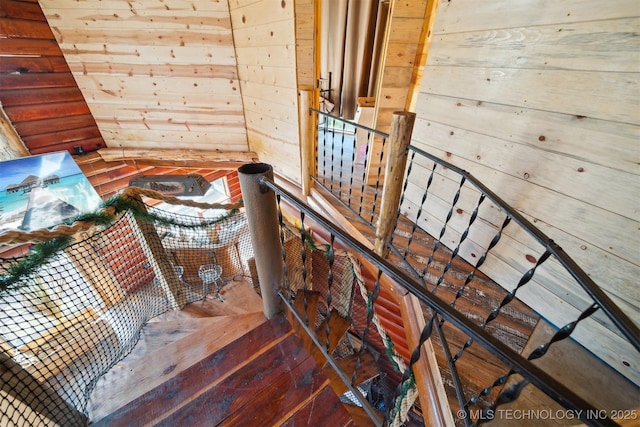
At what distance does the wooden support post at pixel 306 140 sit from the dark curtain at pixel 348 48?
11.4 ft

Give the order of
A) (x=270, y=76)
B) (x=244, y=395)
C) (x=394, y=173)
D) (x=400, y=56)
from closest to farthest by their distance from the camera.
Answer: (x=244, y=395)
(x=394, y=173)
(x=400, y=56)
(x=270, y=76)

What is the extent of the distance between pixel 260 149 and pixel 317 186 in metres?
1.34

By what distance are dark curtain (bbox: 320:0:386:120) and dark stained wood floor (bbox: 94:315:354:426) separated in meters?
5.71

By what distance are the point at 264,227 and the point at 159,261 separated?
1.17 m

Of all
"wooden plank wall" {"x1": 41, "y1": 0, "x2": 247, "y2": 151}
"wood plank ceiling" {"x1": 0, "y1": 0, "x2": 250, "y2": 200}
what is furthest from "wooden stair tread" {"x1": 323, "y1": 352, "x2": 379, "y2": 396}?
"wooden plank wall" {"x1": 41, "y1": 0, "x2": 247, "y2": 151}

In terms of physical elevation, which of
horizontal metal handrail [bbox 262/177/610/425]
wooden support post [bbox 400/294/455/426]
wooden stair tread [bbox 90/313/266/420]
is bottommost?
wooden support post [bbox 400/294/455/426]

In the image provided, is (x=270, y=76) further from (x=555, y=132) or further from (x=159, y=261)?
(x=555, y=132)

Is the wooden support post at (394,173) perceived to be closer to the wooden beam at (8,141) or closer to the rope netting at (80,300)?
the rope netting at (80,300)

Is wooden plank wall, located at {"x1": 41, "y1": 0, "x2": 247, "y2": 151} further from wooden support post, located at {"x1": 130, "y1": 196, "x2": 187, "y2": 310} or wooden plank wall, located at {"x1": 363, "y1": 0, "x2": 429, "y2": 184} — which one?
wooden support post, located at {"x1": 130, "y1": 196, "x2": 187, "y2": 310}

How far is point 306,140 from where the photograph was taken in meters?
2.77

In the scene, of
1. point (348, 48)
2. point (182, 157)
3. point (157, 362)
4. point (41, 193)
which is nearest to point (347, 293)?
point (157, 362)

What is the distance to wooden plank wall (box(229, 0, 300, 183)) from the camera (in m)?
2.63

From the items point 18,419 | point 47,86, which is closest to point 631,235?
point 18,419

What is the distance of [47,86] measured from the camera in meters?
3.26
